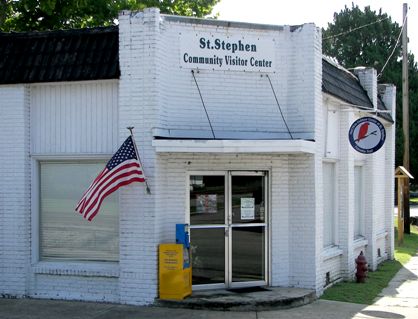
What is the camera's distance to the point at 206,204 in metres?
10.7

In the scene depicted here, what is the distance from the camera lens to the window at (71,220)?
10570 mm

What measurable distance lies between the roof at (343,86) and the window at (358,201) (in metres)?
1.58

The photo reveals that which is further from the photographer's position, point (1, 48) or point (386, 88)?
point (386, 88)

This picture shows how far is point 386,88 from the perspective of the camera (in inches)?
699

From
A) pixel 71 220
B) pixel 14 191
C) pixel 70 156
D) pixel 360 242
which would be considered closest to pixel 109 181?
pixel 70 156

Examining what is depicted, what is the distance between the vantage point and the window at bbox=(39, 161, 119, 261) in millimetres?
10570

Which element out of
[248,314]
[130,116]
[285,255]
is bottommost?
[248,314]

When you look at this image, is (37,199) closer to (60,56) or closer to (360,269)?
(60,56)

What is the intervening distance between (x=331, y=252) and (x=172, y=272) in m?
3.77

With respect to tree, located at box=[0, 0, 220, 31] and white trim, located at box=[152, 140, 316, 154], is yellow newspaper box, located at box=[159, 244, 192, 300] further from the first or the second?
tree, located at box=[0, 0, 220, 31]

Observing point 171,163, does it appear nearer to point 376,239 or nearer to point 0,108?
point 0,108

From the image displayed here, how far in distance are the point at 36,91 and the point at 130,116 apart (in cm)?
185

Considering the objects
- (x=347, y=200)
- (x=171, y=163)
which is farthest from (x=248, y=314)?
(x=347, y=200)

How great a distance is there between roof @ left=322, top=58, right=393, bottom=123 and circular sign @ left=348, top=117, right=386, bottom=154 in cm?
77
